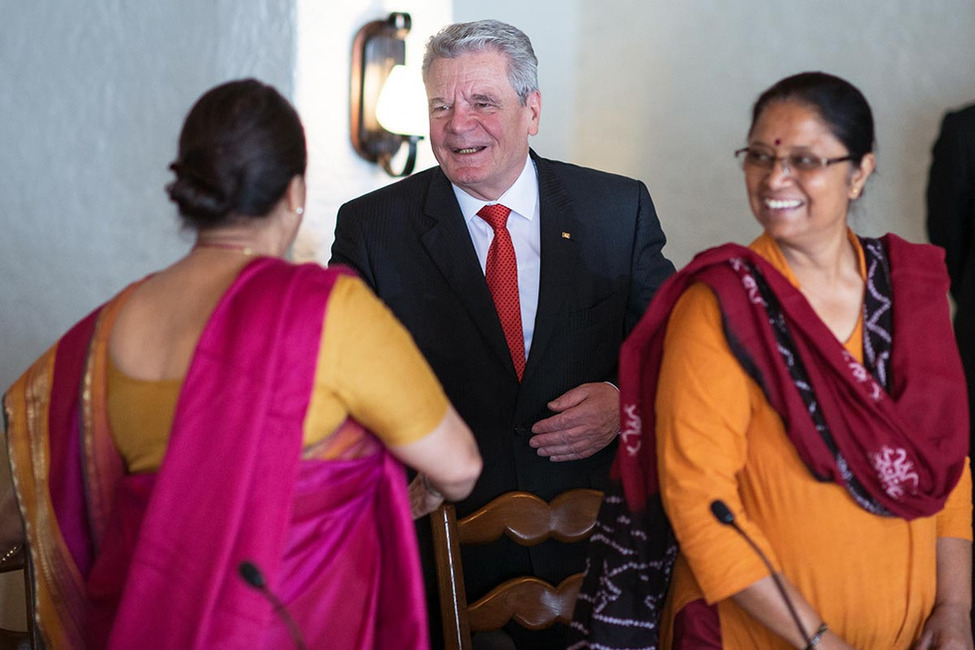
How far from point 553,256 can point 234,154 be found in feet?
3.28

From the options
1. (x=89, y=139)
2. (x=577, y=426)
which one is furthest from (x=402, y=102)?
(x=577, y=426)

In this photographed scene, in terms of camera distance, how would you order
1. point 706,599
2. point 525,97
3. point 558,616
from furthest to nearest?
point 525,97, point 558,616, point 706,599

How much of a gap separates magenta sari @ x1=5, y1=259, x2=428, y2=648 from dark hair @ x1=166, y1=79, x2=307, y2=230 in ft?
0.30

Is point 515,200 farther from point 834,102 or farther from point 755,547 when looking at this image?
point 755,547

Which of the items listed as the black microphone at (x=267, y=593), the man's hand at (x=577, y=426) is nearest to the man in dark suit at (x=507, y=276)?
the man's hand at (x=577, y=426)

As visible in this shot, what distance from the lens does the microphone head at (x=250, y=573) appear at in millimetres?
1345

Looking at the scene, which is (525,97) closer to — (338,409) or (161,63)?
(161,63)

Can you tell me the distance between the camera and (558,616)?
1.99 m

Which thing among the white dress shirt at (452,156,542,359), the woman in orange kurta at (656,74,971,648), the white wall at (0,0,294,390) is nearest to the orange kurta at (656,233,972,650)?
the woman in orange kurta at (656,74,971,648)

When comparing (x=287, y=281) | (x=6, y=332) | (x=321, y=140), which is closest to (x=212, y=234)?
(x=287, y=281)

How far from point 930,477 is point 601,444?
76cm

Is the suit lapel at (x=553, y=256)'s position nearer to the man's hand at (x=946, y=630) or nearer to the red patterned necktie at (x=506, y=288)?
the red patterned necktie at (x=506, y=288)

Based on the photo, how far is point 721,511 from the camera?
1.50 metres

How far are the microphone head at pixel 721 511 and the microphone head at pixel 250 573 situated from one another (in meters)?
0.59
